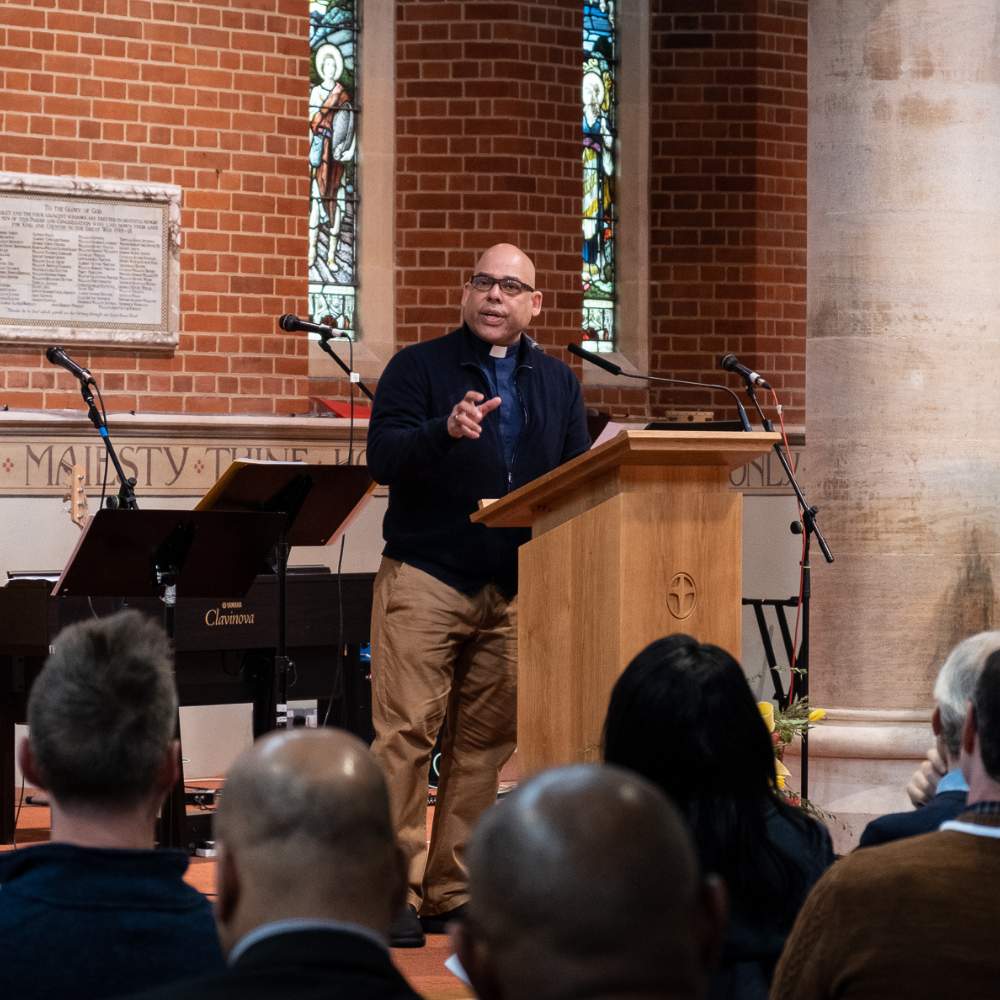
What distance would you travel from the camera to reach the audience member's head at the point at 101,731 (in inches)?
78.1

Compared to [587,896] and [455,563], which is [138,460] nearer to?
[455,563]

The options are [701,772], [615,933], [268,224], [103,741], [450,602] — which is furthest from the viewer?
[268,224]

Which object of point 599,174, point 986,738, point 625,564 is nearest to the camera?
point 986,738

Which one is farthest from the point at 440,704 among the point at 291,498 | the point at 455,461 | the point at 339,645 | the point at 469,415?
the point at 339,645

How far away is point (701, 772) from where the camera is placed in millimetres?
2389

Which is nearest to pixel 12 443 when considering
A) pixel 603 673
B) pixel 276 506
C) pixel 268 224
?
pixel 268 224

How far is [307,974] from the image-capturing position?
1.40m

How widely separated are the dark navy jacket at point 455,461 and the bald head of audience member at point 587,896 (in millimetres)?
3409

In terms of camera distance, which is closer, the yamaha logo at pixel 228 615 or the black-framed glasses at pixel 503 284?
the black-framed glasses at pixel 503 284

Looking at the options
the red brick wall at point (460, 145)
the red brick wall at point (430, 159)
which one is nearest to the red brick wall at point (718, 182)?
the red brick wall at point (430, 159)

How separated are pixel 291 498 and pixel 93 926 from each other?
385 centimetres

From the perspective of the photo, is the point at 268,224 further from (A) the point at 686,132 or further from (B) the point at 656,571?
(B) the point at 656,571

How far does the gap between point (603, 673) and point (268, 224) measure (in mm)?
4878

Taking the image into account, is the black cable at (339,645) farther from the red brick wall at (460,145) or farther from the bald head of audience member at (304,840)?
the bald head of audience member at (304,840)
